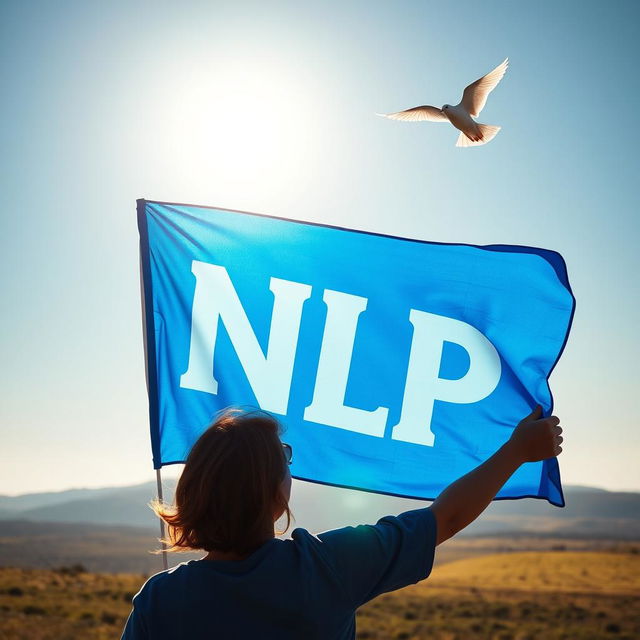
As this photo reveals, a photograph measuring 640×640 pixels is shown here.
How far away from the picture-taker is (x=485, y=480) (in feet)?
7.48

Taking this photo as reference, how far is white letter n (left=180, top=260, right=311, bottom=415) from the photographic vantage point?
21.0ft

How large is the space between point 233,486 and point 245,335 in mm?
4431

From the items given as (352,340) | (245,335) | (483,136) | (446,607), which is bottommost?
(446,607)

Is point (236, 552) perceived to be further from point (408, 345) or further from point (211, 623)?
point (408, 345)

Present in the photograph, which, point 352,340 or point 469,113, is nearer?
point 352,340

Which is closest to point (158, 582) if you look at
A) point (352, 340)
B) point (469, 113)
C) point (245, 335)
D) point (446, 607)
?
point (245, 335)

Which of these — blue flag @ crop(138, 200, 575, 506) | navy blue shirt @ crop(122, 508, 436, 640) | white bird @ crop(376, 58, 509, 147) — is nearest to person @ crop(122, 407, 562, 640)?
navy blue shirt @ crop(122, 508, 436, 640)

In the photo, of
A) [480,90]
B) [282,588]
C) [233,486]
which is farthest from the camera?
[480,90]

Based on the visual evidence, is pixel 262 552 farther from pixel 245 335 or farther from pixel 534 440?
pixel 245 335

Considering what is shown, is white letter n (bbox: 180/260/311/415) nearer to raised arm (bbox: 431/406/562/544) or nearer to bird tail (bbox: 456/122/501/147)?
bird tail (bbox: 456/122/501/147)

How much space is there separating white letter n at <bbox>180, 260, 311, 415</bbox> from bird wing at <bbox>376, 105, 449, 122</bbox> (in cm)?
263

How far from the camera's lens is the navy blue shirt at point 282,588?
1973mm

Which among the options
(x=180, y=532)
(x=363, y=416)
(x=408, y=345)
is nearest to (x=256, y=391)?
(x=363, y=416)

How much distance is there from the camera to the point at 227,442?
2.14 meters
